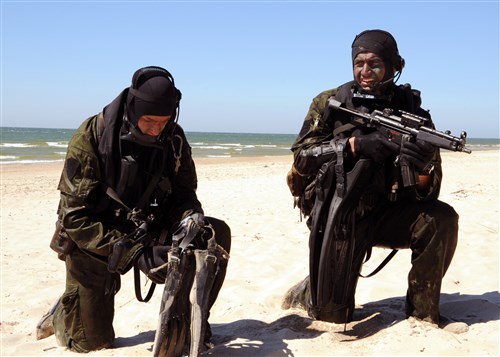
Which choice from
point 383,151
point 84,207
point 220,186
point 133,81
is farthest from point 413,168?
point 220,186

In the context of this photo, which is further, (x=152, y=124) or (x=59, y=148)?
(x=59, y=148)

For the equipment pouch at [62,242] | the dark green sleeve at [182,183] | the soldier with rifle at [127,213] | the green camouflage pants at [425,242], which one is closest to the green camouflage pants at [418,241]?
the green camouflage pants at [425,242]

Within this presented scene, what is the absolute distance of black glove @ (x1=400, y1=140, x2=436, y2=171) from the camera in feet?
12.1

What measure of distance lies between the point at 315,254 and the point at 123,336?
1.54m

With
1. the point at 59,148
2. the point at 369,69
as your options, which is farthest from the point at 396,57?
the point at 59,148

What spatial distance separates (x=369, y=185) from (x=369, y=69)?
0.81 m

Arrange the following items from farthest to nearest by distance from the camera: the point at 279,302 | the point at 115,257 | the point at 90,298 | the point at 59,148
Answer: the point at 59,148 → the point at 279,302 → the point at 90,298 → the point at 115,257

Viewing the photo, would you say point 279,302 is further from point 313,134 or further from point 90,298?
point 90,298

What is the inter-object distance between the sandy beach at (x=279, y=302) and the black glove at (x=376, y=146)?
1.18 m

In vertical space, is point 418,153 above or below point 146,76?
below

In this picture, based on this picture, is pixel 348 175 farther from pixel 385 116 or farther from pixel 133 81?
pixel 133 81

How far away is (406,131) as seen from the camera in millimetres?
3746

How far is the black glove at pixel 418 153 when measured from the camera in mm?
3676

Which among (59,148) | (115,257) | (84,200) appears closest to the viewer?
(115,257)
